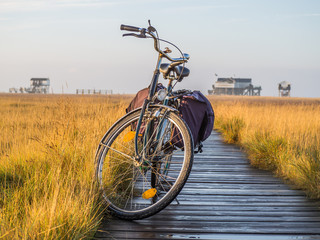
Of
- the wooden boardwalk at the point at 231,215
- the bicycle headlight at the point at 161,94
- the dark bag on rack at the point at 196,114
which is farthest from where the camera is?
the dark bag on rack at the point at 196,114

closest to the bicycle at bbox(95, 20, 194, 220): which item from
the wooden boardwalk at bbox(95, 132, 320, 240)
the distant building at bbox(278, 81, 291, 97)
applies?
the wooden boardwalk at bbox(95, 132, 320, 240)

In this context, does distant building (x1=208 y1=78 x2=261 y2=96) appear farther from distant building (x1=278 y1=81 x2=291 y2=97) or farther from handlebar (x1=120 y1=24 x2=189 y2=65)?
handlebar (x1=120 y1=24 x2=189 y2=65)

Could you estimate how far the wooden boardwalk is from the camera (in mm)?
2953

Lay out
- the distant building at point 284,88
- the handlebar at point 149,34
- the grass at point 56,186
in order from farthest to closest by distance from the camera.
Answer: the distant building at point 284,88 < the handlebar at point 149,34 < the grass at point 56,186

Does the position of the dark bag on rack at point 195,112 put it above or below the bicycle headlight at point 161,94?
below

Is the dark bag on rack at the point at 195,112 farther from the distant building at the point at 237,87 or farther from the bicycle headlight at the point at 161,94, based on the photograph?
the distant building at the point at 237,87

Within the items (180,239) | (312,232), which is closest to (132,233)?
(180,239)

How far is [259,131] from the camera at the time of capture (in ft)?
23.3

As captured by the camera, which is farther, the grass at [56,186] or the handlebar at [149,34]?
the handlebar at [149,34]

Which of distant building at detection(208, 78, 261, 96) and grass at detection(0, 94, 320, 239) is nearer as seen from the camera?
grass at detection(0, 94, 320, 239)

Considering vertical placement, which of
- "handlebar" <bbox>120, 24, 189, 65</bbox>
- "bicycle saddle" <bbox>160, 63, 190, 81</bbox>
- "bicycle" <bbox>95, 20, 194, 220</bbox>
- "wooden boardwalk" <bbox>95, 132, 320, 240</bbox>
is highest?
"handlebar" <bbox>120, 24, 189, 65</bbox>

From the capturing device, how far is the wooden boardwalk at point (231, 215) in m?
2.95

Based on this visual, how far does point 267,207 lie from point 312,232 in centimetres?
76

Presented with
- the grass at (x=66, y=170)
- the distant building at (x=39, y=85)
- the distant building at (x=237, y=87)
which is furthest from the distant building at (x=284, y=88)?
the grass at (x=66, y=170)
